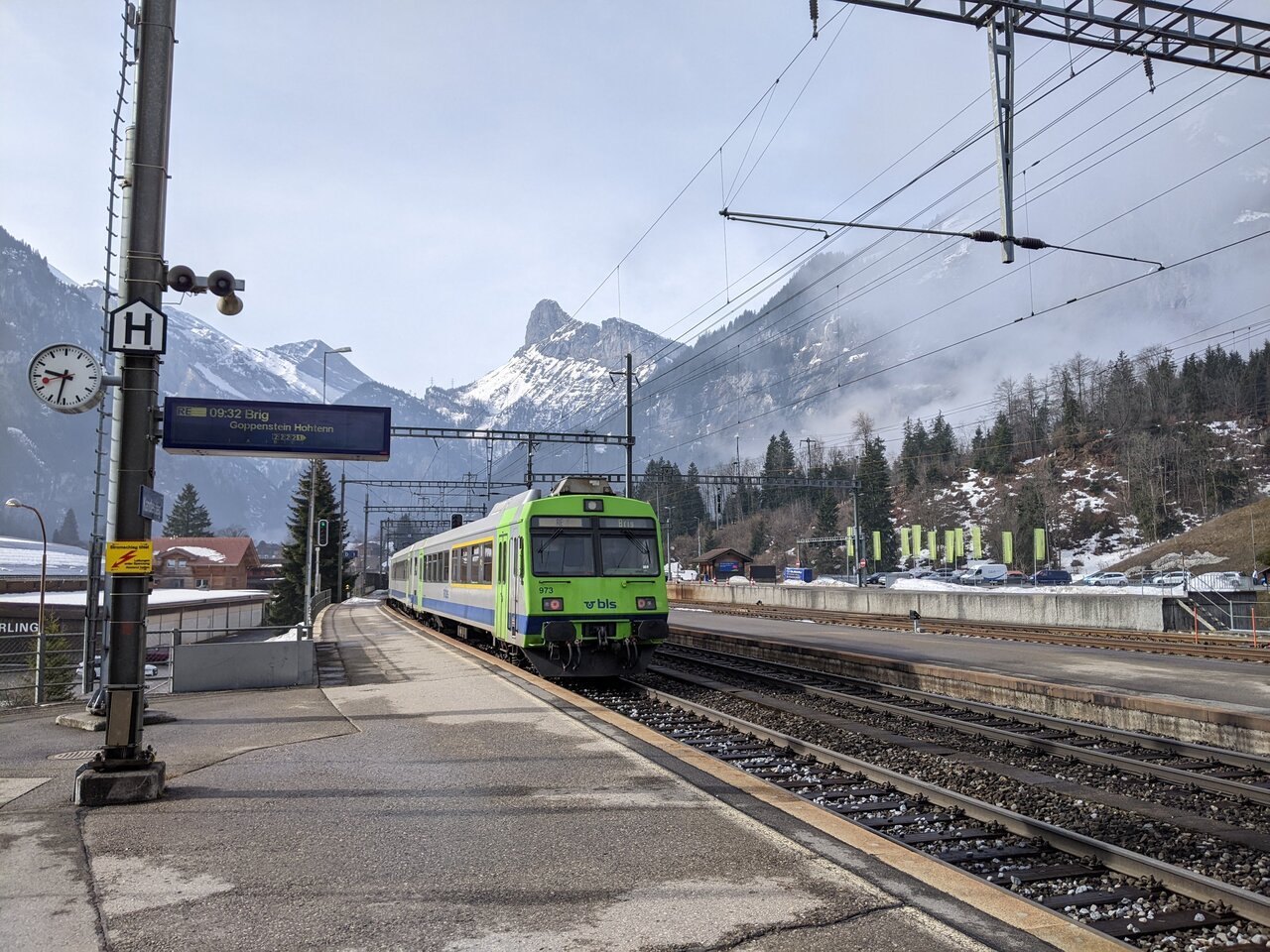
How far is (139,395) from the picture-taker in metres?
7.41

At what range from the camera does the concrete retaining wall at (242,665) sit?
14.0m

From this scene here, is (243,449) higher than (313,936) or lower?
higher

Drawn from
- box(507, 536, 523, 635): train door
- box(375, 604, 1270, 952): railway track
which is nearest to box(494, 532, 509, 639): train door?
box(507, 536, 523, 635): train door

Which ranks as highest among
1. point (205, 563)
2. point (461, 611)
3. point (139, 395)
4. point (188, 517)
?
point (188, 517)

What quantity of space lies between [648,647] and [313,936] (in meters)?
11.5

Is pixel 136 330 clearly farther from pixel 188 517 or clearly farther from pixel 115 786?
pixel 188 517

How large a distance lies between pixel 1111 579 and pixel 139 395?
57.7 meters

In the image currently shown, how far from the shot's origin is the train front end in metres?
14.7

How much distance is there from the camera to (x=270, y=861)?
534cm

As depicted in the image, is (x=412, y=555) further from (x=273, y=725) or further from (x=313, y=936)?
(x=313, y=936)

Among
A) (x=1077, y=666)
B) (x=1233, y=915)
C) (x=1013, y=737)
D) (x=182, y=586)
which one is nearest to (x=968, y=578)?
(x=1077, y=666)

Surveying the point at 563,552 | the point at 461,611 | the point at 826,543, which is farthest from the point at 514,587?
the point at 826,543

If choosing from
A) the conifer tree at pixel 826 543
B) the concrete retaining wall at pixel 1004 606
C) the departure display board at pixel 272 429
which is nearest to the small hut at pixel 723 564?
the conifer tree at pixel 826 543

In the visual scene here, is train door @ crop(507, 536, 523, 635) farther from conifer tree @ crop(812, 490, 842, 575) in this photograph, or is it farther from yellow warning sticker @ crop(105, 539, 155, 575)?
conifer tree @ crop(812, 490, 842, 575)
